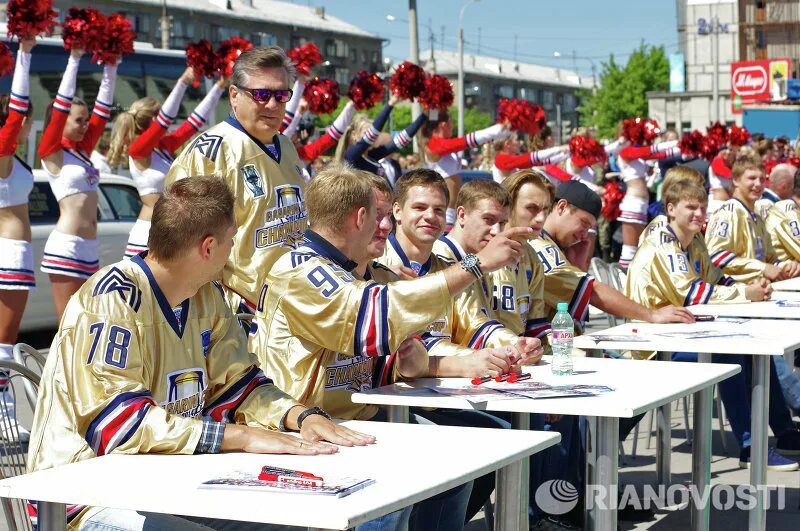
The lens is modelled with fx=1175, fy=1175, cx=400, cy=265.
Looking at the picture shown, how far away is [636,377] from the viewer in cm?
439

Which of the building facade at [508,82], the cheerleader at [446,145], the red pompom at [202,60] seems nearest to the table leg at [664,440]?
the red pompom at [202,60]

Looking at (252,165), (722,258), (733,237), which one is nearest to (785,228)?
(733,237)

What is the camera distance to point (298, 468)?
9.98ft

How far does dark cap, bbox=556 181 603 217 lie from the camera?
248 inches

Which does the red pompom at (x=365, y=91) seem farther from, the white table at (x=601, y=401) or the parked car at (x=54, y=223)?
the white table at (x=601, y=401)

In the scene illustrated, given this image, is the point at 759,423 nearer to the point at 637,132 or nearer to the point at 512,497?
the point at 512,497

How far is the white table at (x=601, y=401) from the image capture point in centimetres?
369

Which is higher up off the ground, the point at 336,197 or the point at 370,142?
the point at 370,142

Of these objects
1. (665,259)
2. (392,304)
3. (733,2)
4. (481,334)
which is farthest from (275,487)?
(733,2)

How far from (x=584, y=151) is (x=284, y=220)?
25.6 ft

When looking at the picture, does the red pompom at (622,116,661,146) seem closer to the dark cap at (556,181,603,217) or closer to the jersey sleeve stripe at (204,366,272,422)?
the dark cap at (556,181,603,217)

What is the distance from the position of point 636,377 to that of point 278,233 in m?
1.79

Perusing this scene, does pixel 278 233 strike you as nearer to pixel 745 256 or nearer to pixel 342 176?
pixel 342 176

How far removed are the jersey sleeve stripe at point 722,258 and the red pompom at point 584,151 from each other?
406 centimetres
